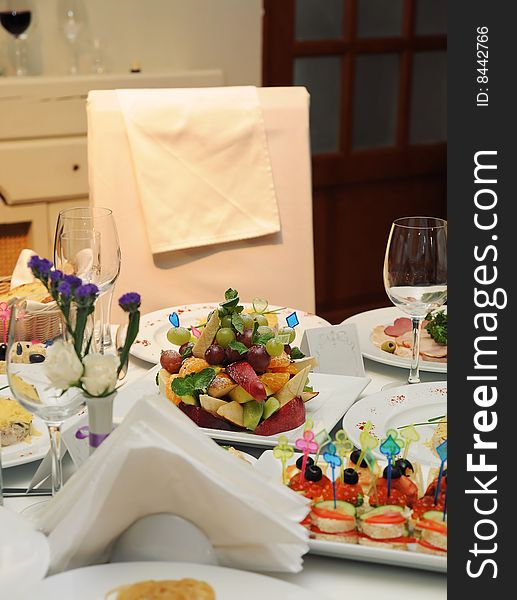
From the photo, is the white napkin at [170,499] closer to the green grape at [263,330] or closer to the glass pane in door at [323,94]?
the green grape at [263,330]

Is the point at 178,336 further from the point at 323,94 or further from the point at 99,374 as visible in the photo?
the point at 323,94

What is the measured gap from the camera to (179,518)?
875mm

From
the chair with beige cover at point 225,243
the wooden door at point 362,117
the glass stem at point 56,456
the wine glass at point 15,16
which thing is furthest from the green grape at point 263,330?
the wooden door at point 362,117

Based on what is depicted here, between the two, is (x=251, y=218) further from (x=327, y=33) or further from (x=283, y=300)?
(x=327, y=33)

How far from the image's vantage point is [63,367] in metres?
0.85

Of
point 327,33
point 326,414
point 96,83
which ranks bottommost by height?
point 326,414

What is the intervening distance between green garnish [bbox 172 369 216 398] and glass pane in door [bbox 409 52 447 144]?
318 centimetres

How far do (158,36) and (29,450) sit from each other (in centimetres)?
268

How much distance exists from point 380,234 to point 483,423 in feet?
10.8

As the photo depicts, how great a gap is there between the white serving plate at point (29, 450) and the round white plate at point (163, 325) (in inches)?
12.4

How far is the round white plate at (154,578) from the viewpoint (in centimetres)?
81

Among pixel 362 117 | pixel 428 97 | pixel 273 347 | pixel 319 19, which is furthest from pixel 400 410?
pixel 428 97

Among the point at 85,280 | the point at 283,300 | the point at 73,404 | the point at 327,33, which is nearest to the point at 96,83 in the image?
the point at 327,33

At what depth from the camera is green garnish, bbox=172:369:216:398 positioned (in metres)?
1.20
